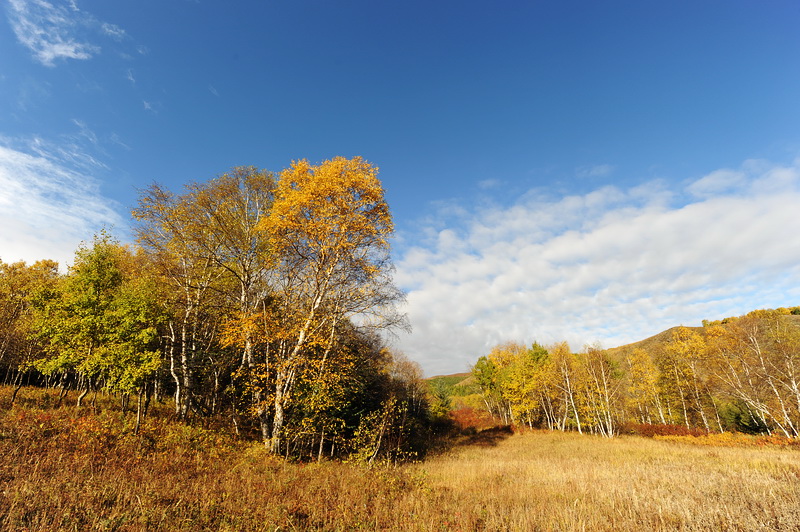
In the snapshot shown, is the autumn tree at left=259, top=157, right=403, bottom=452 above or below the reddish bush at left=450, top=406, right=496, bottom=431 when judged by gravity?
above

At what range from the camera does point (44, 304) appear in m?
11.9

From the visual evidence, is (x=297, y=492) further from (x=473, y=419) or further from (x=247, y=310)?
(x=473, y=419)

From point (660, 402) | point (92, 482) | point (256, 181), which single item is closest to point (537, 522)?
point (92, 482)

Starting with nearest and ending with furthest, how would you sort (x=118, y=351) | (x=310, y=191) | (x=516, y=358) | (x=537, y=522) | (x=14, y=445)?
(x=537, y=522) < (x=14, y=445) < (x=118, y=351) < (x=310, y=191) < (x=516, y=358)

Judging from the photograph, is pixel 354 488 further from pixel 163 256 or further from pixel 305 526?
pixel 163 256

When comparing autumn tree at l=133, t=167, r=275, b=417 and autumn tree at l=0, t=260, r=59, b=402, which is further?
autumn tree at l=0, t=260, r=59, b=402

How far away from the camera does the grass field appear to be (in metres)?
5.68

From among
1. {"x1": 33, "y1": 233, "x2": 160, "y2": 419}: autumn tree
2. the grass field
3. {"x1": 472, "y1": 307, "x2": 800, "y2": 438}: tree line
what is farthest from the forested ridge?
{"x1": 472, "y1": 307, "x2": 800, "y2": 438}: tree line

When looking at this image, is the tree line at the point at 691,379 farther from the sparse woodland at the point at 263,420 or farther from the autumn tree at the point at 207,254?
the autumn tree at the point at 207,254

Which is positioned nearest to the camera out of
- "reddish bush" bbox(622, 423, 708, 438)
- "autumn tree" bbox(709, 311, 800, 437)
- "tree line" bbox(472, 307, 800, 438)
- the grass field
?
the grass field

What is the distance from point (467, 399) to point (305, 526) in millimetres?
76586

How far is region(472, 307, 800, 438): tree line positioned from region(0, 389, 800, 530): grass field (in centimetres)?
2440

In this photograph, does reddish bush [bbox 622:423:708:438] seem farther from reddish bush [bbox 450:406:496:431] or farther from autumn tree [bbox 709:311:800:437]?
reddish bush [bbox 450:406:496:431]

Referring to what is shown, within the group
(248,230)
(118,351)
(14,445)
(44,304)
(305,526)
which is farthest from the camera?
(248,230)
